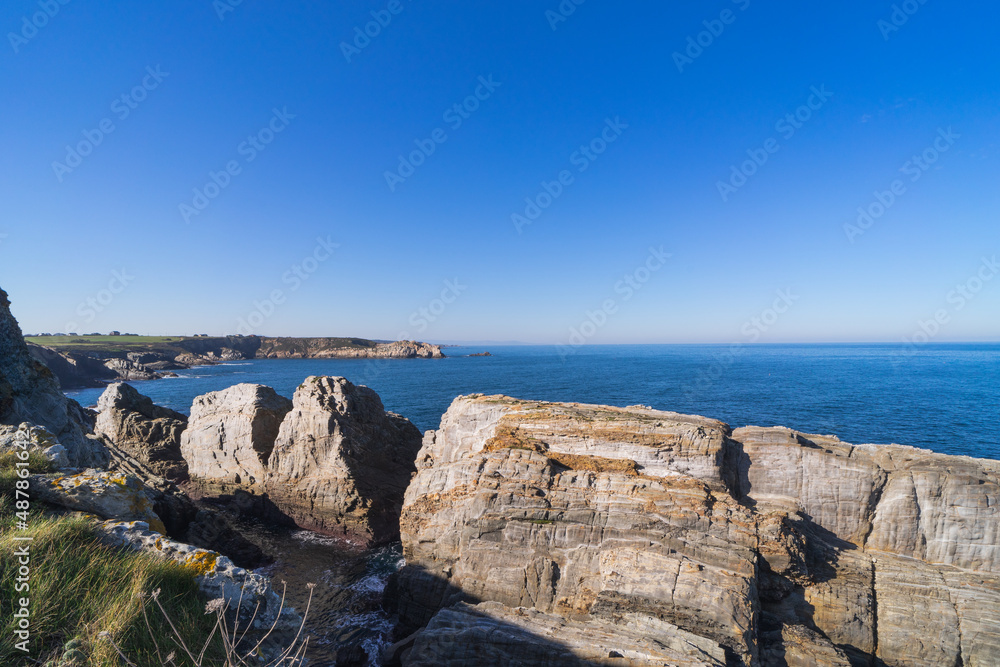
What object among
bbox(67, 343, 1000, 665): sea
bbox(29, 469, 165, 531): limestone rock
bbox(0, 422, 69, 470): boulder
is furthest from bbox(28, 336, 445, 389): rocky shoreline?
bbox(29, 469, 165, 531): limestone rock

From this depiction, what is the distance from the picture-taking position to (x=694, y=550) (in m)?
13.8

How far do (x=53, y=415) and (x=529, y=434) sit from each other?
58.3 feet

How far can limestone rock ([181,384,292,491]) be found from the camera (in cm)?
2958

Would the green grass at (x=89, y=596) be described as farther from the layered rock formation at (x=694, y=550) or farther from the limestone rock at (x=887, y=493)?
the limestone rock at (x=887, y=493)

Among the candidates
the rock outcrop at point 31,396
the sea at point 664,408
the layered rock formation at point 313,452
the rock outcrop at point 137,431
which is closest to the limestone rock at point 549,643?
the sea at point 664,408

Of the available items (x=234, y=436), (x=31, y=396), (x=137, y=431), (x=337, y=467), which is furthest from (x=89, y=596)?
(x=137, y=431)

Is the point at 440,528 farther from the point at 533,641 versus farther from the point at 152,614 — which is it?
the point at 152,614

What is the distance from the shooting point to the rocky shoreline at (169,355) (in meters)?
91.0

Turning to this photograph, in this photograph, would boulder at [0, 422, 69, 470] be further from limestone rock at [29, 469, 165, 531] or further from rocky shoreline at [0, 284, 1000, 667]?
limestone rock at [29, 469, 165, 531]

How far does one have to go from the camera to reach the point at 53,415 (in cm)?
1405

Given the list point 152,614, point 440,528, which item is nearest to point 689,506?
point 440,528

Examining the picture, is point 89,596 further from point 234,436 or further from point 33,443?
point 234,436

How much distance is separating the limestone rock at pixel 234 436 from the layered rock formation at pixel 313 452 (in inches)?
2.9

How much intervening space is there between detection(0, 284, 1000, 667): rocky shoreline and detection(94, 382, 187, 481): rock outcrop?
54.9 ft
